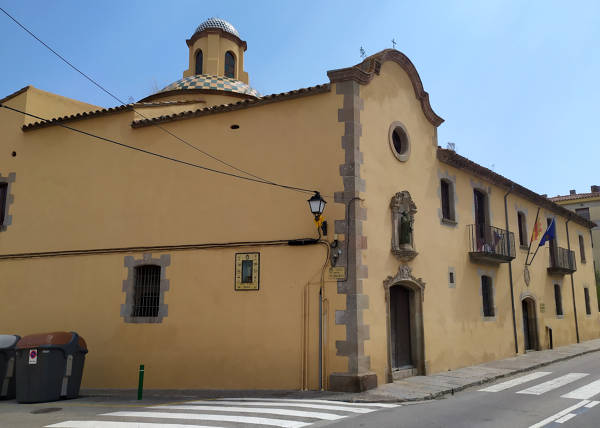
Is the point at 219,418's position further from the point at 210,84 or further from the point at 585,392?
the point at 210,84

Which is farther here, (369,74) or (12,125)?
(12,125)

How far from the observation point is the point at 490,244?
1559cm

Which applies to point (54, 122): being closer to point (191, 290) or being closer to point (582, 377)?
point (191, 290)

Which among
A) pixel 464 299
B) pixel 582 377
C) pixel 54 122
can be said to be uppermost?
pixel 54 122

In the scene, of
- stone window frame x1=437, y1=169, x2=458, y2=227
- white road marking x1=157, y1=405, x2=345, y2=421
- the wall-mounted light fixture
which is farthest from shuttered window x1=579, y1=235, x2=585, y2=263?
white road marking x1=157, y1=405, x2=345, y2=421

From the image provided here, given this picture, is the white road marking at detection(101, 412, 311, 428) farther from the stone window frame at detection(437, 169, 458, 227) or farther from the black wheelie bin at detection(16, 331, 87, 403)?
the stone window frame at detection(437, 169, 458, 227)

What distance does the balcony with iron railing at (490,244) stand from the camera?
15023mm

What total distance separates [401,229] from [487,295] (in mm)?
5602

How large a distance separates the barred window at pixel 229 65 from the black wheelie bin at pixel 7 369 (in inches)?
494

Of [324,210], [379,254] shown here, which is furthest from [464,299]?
[324,210]

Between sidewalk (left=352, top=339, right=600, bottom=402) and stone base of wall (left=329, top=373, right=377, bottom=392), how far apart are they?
15cm

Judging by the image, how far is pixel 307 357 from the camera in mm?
10219

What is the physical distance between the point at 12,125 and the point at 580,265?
2413 cm

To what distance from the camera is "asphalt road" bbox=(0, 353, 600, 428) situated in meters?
6.83
